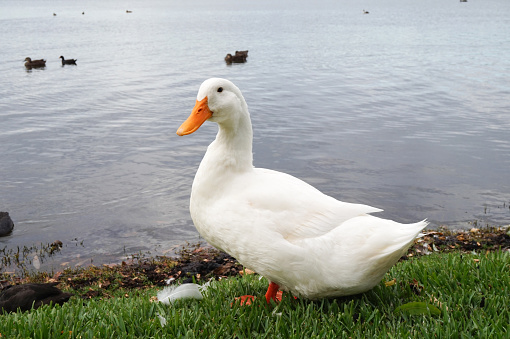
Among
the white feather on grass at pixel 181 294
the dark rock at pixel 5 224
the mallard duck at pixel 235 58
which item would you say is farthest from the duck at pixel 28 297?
the mallard duck at pixel 235 58

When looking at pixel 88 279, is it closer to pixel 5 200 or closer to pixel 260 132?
pixel 5 200

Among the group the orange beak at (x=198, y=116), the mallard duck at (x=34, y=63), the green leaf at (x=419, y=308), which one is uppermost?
the orange beak at (x=198, y=116)

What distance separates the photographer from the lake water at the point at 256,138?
37.2 feet

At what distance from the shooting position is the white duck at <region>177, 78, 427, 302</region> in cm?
393

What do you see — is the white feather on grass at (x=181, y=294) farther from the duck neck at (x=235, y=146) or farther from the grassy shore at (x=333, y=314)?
the duck neck at (x=235, y=146)

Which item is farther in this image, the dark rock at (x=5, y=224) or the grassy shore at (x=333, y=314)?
the dark rock at (x=5, y=224)

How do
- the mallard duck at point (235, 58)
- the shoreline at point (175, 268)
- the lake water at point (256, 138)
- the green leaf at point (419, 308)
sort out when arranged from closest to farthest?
the green leaf at point (419, 308) → the shoreline at point (175, 268) → the lake water at point (256, 138) → the mallard duck at point (235, 58)

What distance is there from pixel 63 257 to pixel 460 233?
7470 mm

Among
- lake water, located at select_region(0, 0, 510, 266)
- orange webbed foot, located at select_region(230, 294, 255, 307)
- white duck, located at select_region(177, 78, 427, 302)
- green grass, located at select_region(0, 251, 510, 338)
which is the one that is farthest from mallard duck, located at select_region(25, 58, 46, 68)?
orange webbed foot, located at select_region(230, 294, 255, 307)

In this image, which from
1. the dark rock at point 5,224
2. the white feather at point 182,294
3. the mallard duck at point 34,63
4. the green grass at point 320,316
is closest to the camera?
the green grass at point 320,316

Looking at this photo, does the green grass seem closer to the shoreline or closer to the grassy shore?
the grassy shore

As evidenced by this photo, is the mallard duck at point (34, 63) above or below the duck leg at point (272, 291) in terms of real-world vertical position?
above

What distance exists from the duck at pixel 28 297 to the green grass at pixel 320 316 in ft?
3.62

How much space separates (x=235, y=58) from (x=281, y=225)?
2972 cm
